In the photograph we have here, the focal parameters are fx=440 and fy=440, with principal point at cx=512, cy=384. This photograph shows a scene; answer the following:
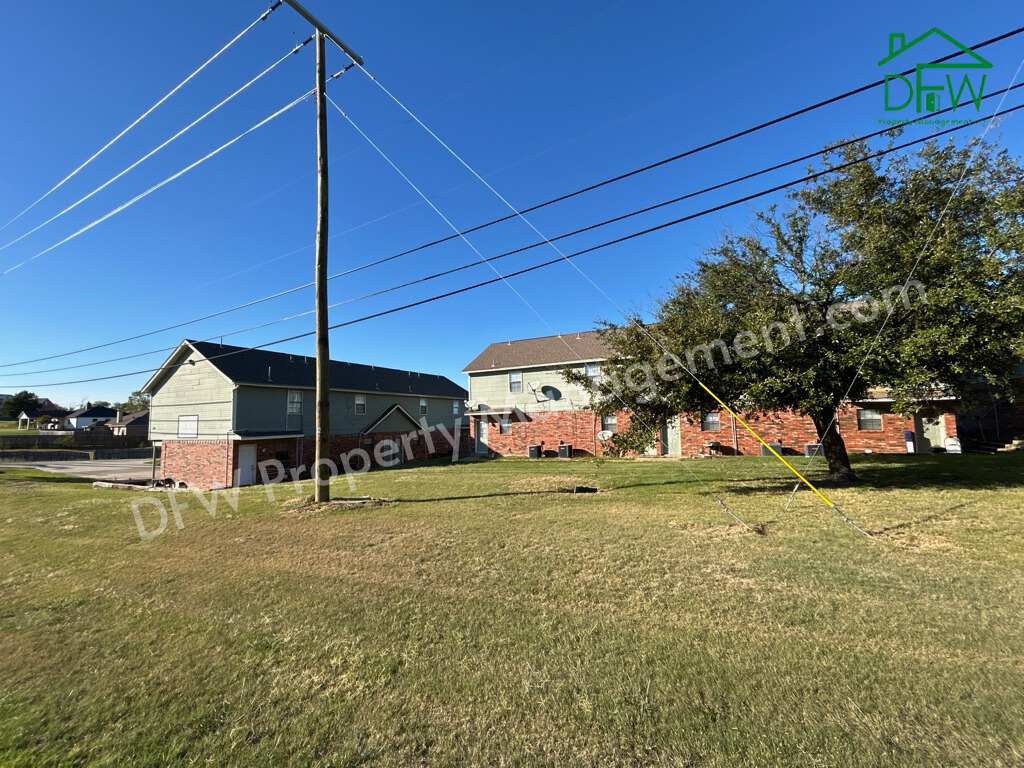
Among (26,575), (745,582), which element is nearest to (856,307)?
(745,582)

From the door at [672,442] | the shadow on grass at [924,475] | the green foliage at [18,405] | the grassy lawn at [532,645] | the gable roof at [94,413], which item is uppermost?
the green foliage at [18,405]

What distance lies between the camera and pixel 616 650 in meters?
3.88

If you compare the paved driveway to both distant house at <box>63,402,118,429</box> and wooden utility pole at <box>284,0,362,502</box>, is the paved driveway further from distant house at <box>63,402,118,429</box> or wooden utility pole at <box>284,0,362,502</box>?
distant house at <box>63,402,118,429</box>

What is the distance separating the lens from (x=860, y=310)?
33.9 feet

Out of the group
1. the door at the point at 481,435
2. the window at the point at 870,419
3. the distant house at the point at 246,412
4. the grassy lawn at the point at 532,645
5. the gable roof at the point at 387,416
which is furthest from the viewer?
the gable roof at the point at 387,416

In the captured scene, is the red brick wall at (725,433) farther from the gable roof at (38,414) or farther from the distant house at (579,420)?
the gable roof at (38,414)

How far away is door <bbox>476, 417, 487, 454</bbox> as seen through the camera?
2828 centimetres

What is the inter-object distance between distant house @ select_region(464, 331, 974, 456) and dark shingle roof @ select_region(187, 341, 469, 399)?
7034 mm

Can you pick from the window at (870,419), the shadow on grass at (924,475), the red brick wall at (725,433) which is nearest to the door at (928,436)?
the red brick wall at (725,433)

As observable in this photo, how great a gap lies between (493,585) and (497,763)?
282 cm

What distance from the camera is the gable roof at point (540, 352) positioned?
26.2 m

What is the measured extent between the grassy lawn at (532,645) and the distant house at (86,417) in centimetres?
9314

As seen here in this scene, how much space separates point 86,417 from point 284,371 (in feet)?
257

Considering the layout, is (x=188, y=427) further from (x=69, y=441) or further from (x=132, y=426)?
(x=132, y=426)
